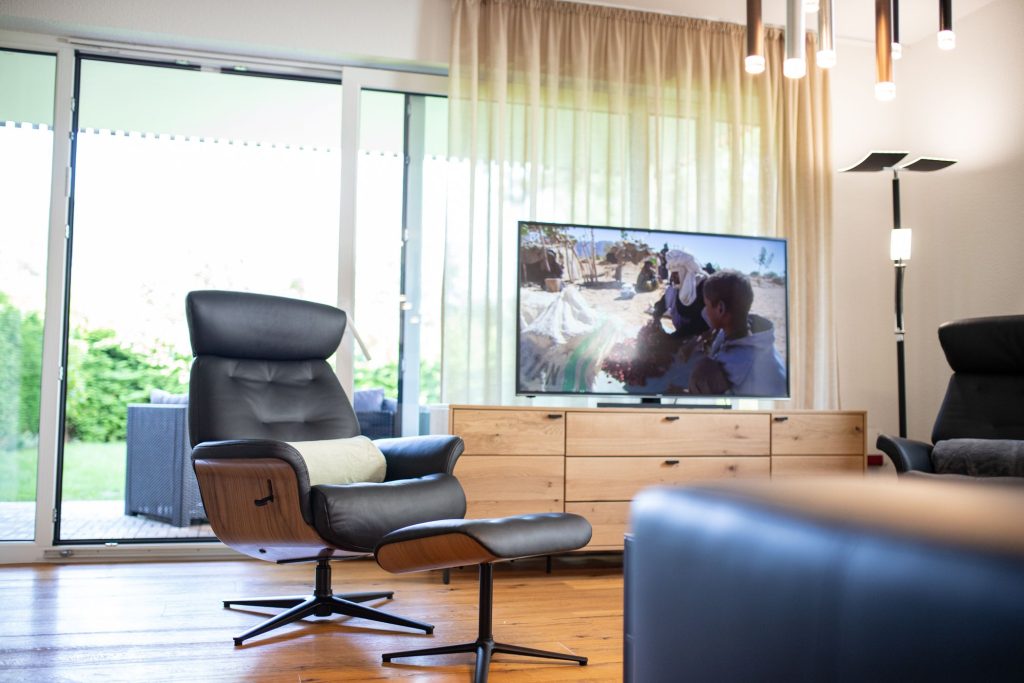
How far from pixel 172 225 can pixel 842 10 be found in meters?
3.63

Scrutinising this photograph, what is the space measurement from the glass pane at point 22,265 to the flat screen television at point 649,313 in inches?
83.1

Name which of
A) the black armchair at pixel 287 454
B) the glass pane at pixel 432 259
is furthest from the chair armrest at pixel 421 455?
the glass pane at pixel 432 259

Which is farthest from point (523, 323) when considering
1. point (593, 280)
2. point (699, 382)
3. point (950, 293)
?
point (950, 293)

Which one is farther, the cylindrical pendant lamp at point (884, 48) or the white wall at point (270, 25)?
the white wall at point (270, 25)

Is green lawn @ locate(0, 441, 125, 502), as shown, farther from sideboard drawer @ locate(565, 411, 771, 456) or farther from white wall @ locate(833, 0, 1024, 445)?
white wall @ locate(833, 0, 1024, 445)

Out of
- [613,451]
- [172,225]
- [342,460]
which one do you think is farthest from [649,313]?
[172,225]

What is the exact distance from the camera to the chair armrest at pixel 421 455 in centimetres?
280

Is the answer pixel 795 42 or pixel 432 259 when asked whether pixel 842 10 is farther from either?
pixel 795 42

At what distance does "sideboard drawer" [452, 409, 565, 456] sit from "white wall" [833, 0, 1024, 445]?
5.80 feet

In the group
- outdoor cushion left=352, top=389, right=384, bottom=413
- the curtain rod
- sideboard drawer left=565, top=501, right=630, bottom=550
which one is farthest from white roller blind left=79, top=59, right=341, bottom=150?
sideboard drawer left=565, top=501, right=630, bottom=550

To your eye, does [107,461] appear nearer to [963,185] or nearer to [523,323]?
[523,323]

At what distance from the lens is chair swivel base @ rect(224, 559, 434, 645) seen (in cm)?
262

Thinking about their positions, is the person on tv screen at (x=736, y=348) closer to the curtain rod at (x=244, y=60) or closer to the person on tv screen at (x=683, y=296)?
the person on tv screen at (x=683, y=296)

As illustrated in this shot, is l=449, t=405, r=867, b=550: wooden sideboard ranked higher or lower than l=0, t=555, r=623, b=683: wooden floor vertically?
higher
